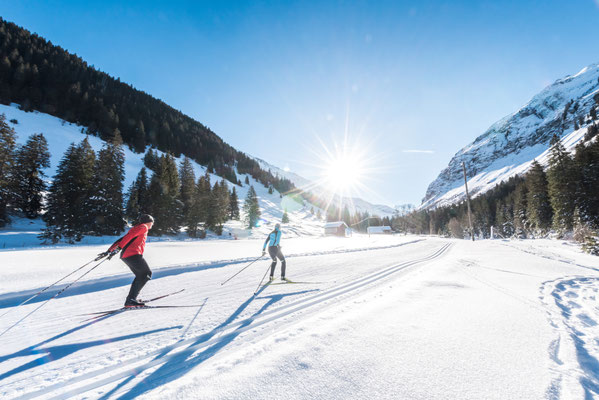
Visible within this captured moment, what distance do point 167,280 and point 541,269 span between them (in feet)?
48.3

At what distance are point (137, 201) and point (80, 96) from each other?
62.1 metres

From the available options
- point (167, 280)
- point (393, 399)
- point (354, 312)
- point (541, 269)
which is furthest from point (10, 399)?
point (541, 269)

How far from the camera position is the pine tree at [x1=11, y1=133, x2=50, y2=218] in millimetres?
26531

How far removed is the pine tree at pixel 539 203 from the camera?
35.5m

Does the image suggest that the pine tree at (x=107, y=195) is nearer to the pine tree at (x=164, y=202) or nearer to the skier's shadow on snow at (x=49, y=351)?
the pine tree at (x=164, y=202)

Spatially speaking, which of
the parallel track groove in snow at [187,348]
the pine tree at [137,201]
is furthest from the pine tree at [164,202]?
the parallel track groove in snow at [187,348]

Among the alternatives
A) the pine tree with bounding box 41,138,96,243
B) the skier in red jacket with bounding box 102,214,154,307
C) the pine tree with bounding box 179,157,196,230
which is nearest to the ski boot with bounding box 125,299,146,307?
the skier in red jacket with bounding box 102,214,154,307

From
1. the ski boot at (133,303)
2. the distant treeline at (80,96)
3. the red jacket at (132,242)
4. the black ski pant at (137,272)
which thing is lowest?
the ski boot at (133,303)

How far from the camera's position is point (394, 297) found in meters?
5.79

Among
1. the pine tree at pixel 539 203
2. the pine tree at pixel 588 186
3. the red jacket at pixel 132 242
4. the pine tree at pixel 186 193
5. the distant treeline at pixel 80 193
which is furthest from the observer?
the pine tree at pixel 186 193

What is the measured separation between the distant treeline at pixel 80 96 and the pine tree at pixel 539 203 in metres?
85.0

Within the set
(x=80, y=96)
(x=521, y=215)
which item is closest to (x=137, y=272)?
(x=521, y=215)

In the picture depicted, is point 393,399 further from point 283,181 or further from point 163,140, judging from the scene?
point 283,181

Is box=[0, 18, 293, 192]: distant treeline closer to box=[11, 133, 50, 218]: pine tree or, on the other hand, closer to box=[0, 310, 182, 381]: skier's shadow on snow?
box=[11, 133, 50, 218]: pine tree
